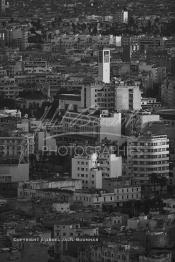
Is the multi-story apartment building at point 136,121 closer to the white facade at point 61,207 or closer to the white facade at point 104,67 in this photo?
the white facade at point 104,67

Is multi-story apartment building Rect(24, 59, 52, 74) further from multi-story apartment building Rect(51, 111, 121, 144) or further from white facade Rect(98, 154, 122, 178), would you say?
white facade Rect(98, 154, 122, 178)

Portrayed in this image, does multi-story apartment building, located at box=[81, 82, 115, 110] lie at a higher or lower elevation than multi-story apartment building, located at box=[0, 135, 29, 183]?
lower

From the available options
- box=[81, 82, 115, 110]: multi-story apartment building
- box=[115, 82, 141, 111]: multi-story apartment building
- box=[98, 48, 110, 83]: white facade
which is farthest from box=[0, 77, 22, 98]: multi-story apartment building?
box=[115, 82, 141, 111]: multi-story apartment building

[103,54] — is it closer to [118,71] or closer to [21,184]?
[118,71]

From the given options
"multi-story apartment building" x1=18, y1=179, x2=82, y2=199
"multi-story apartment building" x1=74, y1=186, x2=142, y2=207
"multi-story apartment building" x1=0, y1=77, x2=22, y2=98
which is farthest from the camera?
"multi-story apartment building" x1=0, y1=77, x2=22, y2=98

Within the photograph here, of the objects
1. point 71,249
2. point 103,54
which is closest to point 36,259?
point 71,249

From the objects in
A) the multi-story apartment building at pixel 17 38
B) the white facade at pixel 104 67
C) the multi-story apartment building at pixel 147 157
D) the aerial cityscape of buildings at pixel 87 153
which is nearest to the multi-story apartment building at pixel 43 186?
the aerial cityscape of buildings at pixel 87 153

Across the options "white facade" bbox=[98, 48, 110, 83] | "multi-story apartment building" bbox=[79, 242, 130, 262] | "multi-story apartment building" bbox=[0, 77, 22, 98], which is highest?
"multi-story apartment building" bbox=[79, 242, 130, 262]
